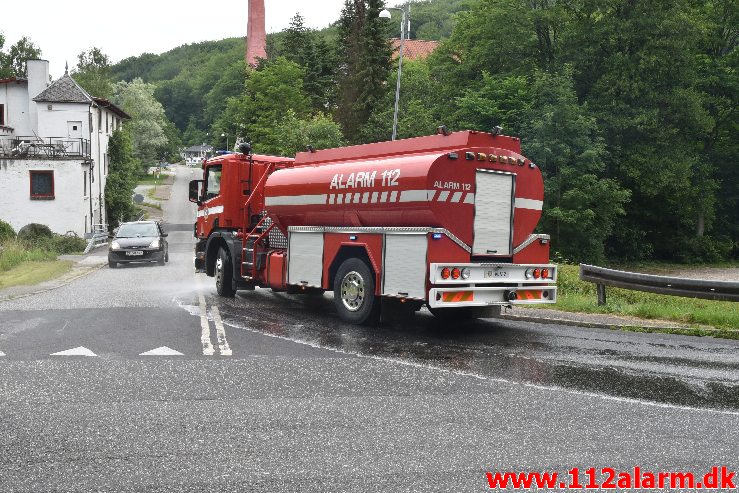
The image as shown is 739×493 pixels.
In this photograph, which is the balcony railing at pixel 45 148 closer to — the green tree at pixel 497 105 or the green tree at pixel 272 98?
the green tree at pixel 272 98

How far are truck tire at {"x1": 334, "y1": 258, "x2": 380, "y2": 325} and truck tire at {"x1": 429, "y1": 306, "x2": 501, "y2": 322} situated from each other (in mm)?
1200

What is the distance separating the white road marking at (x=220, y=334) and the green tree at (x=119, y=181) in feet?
152

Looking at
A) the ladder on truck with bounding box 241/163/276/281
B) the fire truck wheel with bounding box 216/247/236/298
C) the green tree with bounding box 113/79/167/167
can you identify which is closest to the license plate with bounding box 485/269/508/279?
the ladder on truck with bounding box 241/163/276/281

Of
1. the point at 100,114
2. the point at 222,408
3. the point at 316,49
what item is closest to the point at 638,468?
the point at 222,408

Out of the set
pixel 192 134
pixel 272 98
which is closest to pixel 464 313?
pixel 272 98

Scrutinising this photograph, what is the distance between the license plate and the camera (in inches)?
441

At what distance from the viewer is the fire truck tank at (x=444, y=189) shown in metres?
10.9

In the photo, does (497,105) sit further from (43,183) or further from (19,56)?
(19,56)

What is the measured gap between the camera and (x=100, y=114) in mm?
55312

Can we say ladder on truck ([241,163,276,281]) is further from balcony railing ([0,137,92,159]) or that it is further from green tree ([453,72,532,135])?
balcony railing ([0,137,92,159])

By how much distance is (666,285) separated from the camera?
12906 millimetres

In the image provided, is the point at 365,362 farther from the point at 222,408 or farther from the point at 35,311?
the point at 35,311

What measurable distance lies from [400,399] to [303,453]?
1.85m

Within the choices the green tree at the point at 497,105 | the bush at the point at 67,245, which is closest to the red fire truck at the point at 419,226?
the bush at the point at 67,245
